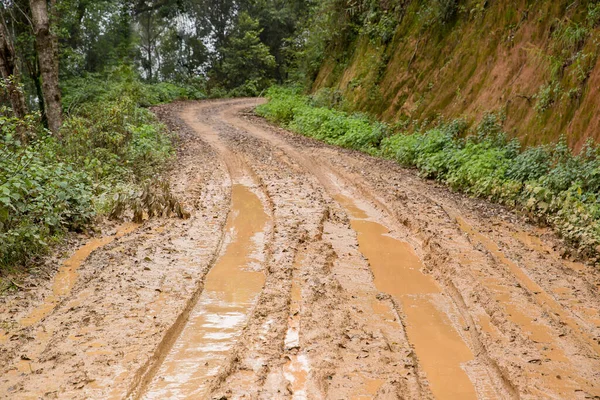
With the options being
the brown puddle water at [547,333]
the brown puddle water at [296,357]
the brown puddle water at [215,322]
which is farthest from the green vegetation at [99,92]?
the brown puddle water at [547,333]

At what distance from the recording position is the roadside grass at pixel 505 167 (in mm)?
7438

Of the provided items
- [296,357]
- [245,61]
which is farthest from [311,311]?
[245,61]

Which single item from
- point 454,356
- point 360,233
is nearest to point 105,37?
point 360,233

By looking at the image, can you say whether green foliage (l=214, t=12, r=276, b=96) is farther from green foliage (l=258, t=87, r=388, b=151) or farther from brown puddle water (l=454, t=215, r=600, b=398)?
brown puddle water (l=454, t=215, r=600, b=398)

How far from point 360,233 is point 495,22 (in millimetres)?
9341

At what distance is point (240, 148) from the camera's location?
14492 millimetres

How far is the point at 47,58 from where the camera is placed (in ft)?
34.0

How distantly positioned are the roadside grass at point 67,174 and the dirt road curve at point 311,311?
0.57 meters

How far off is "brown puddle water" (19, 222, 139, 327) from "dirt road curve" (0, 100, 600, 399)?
0.09 ft

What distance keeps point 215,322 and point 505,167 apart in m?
7.43

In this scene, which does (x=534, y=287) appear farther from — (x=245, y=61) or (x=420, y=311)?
(x=245, y=61)

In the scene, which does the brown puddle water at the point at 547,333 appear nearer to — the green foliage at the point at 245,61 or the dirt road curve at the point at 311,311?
the dirt road curve at the point at 311,311

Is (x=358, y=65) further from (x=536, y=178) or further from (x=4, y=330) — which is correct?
(x=4, y=330)

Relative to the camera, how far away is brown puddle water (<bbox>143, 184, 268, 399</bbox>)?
143 inches
